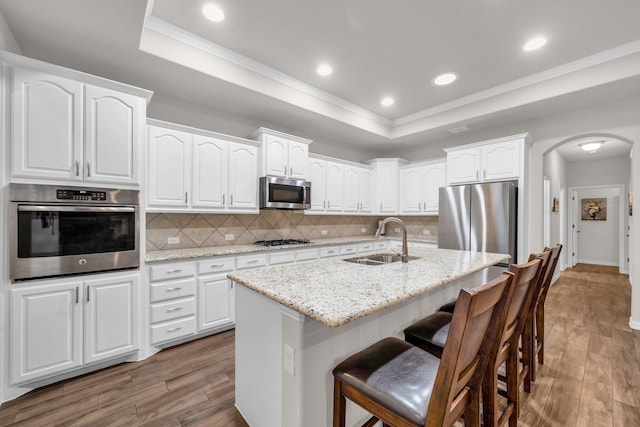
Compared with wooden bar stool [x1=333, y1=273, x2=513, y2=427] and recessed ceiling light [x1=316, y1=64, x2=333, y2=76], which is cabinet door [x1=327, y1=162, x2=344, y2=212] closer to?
recessed ceiling light [x1=316, y1=64, x2=333, y2=76]

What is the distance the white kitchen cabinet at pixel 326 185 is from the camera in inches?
165

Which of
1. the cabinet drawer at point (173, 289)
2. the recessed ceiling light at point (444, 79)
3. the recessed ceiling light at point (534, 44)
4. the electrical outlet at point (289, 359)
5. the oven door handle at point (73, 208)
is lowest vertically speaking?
the cabinet drawer at point (173, 289)

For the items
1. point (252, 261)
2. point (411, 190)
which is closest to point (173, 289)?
point (252, 261)

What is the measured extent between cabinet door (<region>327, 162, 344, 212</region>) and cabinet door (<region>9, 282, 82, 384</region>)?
3.21 metres

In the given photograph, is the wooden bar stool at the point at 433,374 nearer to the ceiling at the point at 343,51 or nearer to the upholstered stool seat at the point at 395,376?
the upholstered stool seat at the point at 395,376

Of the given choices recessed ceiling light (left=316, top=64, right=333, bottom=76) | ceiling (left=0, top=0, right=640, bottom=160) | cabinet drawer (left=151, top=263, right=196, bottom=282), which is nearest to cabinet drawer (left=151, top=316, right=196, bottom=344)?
cabinet drawer (left=151, top=263, right=196, bottom=282)

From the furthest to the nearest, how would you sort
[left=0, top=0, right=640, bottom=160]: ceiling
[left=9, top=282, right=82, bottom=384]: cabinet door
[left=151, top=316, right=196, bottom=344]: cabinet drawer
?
[left=151, top=316, right=196, bottom=344]: cabinet drawer → [left=0, top=0, right=640, bottom=160]: ceiling → [left=9, top=282, right=82, bottom=384]: cabinet door

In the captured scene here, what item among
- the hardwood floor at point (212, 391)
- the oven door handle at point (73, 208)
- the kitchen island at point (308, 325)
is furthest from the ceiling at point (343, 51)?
the hardwood floor at point (212, 391)

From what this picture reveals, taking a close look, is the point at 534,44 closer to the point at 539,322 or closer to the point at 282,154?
the point at 539,322

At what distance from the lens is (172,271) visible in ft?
8.38

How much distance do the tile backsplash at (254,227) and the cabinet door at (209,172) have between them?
0.33 metres

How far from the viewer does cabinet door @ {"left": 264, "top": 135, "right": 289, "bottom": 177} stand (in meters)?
3.48

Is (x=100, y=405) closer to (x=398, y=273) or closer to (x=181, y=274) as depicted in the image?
(x=181, y=274)

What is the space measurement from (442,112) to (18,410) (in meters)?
5.20
